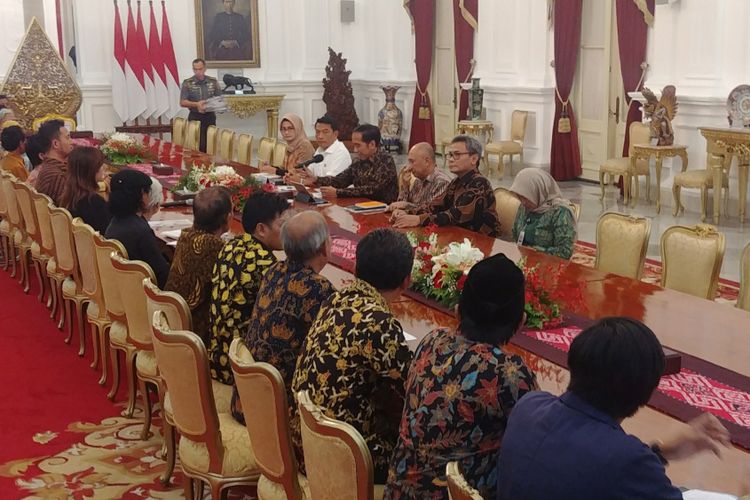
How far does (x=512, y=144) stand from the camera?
40.3 feet

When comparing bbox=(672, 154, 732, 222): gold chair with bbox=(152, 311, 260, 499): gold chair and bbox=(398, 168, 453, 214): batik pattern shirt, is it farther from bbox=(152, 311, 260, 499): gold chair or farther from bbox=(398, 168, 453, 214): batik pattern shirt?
bbox=(152, 311, 260, 499): gold chair

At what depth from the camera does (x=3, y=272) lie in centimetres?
797

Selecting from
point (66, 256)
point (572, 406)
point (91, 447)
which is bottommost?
Result: point (91, 447)

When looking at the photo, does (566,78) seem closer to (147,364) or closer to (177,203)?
(177,203)

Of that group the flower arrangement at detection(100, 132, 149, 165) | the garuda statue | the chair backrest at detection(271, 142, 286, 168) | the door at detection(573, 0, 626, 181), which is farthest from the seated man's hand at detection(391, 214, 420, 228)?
the door at detection(573, 0, 626, 181)

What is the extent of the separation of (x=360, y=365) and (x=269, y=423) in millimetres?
310

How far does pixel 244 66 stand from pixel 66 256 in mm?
10733

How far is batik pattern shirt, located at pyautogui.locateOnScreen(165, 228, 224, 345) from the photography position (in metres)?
4.12

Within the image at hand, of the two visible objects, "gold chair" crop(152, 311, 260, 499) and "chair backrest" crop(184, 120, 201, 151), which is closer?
"gold chair" crop(152, 311, 260, 499)

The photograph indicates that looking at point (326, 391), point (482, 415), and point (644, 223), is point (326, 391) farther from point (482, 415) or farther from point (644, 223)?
point (644, 223)

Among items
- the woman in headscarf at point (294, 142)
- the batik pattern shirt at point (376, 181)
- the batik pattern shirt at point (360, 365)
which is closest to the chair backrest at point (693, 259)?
the batik pattern shirt at point (360, 365)

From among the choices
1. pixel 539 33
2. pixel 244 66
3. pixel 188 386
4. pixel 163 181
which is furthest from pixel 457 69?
pixel 188 386

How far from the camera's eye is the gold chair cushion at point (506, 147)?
40.2 ft

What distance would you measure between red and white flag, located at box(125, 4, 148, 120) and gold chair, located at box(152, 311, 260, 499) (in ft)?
40.4
